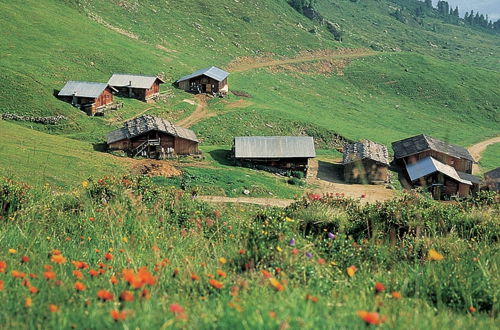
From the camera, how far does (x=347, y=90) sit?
110m

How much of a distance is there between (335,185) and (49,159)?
2840cm

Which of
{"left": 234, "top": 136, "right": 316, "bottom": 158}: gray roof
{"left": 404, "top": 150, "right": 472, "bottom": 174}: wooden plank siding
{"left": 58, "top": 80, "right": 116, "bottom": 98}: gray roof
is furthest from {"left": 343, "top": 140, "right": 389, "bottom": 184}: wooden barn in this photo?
{"left": 58, "top": 80, "right": 116, "bottom": 98}: gray roof

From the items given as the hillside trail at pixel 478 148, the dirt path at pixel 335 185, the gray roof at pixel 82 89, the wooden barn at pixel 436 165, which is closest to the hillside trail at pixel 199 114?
the gray roof at pixel 82 89

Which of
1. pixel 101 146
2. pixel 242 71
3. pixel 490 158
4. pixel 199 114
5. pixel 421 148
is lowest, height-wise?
pixel 101 146

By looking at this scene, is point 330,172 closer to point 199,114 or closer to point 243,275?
point 199,114

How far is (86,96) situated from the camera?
58.1 meters

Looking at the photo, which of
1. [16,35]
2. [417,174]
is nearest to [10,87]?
[16,35]

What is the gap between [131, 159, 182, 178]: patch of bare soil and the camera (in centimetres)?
4156

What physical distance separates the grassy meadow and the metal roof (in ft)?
144

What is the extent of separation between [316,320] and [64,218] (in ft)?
26.0

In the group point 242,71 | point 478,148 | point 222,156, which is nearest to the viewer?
point 222,156

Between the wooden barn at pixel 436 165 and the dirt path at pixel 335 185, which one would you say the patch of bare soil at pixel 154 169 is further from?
the wooden barn at pixel 436 165

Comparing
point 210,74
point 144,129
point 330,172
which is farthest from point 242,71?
point 144,129

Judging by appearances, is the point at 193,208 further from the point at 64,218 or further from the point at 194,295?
the point at 194,295
